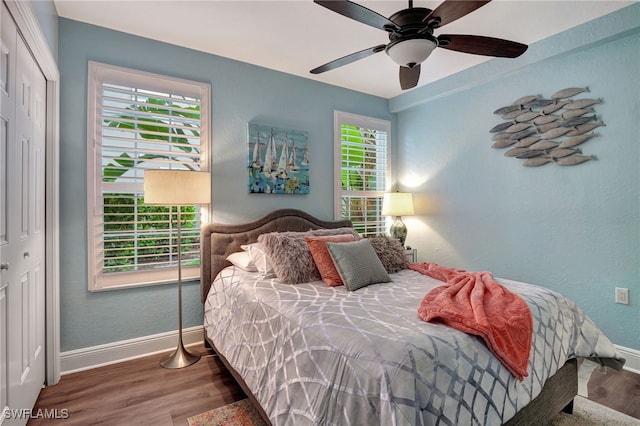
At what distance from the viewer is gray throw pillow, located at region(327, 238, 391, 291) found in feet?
7.45

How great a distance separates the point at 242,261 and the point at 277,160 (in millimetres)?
1163

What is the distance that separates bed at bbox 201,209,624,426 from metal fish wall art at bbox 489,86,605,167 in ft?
4.94

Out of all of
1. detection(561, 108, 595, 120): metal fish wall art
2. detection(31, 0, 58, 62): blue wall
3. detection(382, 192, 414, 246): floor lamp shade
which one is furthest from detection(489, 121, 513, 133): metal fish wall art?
detection(31, 0, 58, 62): blue wall

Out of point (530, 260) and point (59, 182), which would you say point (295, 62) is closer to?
point (59, 182)

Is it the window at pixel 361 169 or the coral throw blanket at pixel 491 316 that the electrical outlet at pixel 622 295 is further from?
the window at pixel 361 169

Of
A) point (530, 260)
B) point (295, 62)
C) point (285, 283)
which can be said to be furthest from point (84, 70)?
point (530, 260)

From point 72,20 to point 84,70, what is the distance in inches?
14.3

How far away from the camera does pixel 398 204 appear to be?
3.98 m

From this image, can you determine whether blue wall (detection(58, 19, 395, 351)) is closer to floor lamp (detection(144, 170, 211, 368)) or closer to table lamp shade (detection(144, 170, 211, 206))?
floor lamp (detection(144, 170, 211, 368))

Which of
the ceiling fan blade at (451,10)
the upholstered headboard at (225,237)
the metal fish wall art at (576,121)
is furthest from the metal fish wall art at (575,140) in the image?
the upholstered headboard at (225,237)

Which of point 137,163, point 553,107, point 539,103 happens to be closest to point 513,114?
point 539,103

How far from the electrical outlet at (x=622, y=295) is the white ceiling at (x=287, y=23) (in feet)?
6.83

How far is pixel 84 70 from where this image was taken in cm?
256

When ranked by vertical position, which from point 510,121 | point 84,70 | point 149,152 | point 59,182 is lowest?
point 59,182
